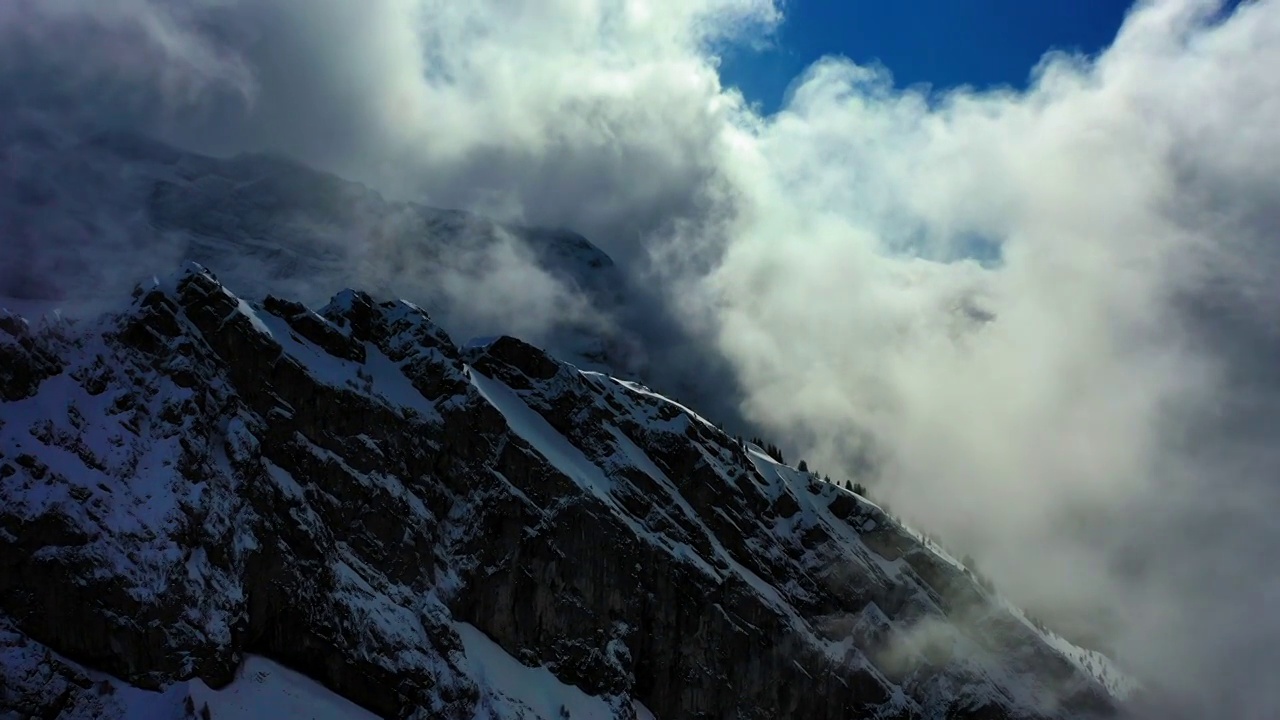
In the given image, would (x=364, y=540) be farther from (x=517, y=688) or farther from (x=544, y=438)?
(x=544, y=438)

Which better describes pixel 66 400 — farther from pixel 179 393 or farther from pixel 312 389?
pixel 312 389

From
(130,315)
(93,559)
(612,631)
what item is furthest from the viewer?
(612,631)

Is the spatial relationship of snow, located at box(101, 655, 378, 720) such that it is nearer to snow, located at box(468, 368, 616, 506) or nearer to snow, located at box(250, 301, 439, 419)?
snow, located at box(250, 301, 439, 419)

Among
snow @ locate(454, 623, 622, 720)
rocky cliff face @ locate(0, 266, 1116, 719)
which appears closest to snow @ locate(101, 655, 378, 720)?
rocky cliff face @ locate(0, 266, 1116, 719)

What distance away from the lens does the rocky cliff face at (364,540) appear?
125375mm

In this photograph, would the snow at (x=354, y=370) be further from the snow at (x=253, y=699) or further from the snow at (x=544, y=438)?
the snow at (x=253, y=699)

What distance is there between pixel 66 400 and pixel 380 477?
38816 millimetres

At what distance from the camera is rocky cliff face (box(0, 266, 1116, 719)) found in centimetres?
12538

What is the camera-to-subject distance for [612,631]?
566 ft

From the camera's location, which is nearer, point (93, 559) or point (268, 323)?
point (93, 559)

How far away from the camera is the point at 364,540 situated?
6043 inches

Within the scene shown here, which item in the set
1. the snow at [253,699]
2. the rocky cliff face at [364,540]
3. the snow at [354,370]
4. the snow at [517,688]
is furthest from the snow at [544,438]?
the snow at [253,699]

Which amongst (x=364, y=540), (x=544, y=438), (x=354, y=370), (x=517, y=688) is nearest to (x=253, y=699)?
(x=364, y=540)

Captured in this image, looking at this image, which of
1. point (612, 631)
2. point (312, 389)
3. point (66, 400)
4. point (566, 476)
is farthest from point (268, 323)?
point (612, 631)
